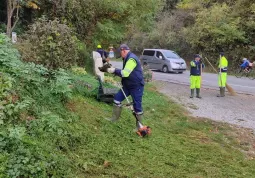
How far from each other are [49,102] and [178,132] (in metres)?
3.08

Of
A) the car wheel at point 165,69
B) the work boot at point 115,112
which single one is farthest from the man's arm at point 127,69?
the car wheel at point 165,69

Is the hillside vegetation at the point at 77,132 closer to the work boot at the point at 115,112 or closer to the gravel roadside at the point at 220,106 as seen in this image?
the work boot at the point at 115,112

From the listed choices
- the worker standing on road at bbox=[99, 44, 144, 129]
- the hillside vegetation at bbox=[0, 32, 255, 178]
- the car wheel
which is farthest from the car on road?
the worker standing on road at bbox=[99, 44, 144, 129]

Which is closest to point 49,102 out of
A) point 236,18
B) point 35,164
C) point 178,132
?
point 35,164

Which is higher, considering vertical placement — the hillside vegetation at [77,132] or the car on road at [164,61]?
the car on road at [164,61]

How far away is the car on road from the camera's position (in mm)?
23844

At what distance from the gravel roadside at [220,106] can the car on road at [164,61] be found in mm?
9032

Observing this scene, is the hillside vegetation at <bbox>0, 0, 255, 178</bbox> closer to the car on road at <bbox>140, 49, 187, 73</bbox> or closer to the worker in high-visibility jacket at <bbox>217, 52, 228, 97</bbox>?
the worker in high-visibility jacket at <bbox>217, 52, 228, 97</bbox>

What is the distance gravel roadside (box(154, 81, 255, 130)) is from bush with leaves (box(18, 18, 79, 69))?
425cm

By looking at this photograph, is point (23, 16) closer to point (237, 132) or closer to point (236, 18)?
Result: point (237, 132)

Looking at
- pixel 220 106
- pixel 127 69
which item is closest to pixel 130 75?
pixel 127 69

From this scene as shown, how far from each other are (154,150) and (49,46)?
170 inches

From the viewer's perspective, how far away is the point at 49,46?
862cm

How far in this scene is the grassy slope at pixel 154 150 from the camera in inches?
198
